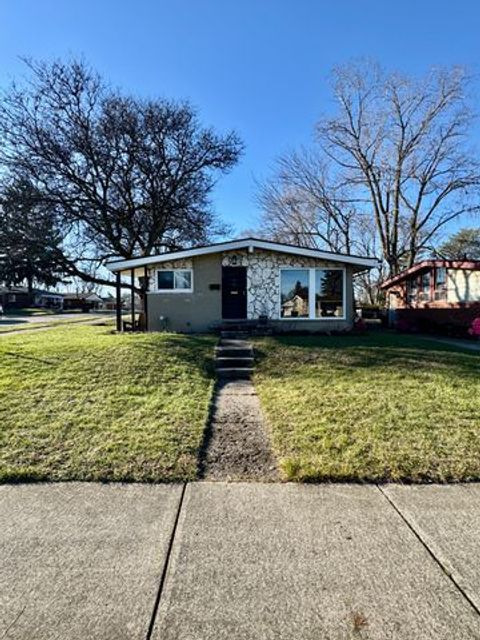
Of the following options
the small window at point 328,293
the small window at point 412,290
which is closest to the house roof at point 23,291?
the small window at point 412,290

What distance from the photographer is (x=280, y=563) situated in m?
2.27

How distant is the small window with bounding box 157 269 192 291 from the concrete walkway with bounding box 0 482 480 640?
32.4ft

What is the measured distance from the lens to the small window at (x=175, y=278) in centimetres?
1279

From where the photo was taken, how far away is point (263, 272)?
12789 millimetres

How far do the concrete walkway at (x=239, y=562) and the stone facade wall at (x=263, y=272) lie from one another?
9733 mm

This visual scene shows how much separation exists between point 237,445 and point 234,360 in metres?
3.84

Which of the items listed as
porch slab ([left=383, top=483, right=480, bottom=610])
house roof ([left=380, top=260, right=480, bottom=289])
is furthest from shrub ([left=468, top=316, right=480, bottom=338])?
porch slab ([left=383, top=483, right=480, bottom=610])

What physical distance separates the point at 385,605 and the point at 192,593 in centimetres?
97

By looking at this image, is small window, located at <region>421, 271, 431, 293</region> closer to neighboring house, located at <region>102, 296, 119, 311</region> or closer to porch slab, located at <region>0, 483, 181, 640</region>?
porch slab, located at <region>0, 483, 181, 640</region>

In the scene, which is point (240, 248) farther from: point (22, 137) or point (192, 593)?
point (22, 137)

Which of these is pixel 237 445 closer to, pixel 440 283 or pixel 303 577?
pixel 303 577

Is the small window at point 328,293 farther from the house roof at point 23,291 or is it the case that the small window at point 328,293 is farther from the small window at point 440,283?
the house roof at point 23,291

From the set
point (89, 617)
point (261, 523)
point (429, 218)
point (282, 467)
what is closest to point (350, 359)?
point (282, 467)

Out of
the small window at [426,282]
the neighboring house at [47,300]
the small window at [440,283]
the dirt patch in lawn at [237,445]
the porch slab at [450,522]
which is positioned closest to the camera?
the porch slab at [450,522]
